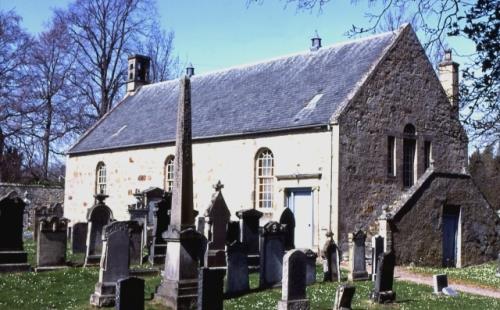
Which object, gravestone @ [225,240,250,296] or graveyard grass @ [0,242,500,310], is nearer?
graveyard grass @ [0,242,500,310]

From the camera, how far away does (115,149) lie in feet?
102

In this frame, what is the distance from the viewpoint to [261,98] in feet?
85.3

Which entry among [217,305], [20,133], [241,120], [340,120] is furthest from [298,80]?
[20,133]

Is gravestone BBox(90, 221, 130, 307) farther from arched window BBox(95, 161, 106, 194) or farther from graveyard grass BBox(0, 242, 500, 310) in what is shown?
arched window BBox(95, 161, 106, 194)

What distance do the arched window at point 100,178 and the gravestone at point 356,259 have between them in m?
18.7

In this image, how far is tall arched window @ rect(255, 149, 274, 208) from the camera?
78.0 feet

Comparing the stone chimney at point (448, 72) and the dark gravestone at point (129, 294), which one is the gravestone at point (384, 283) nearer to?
the dark gravestone at point (129, 294)

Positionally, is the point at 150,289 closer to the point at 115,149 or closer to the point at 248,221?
the point at 248,221

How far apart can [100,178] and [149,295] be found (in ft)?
68.5

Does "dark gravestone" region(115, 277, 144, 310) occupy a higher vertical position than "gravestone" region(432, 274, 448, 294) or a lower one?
higher

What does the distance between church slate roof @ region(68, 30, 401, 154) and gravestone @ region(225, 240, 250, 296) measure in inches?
344

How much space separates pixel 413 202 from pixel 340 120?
3779mm

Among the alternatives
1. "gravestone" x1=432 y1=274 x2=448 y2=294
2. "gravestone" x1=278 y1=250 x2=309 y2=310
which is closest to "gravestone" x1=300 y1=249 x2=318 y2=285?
"gravestone" x1=432 y1=274 x2=448 y2=294

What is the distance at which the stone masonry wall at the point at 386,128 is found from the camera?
2159cm
